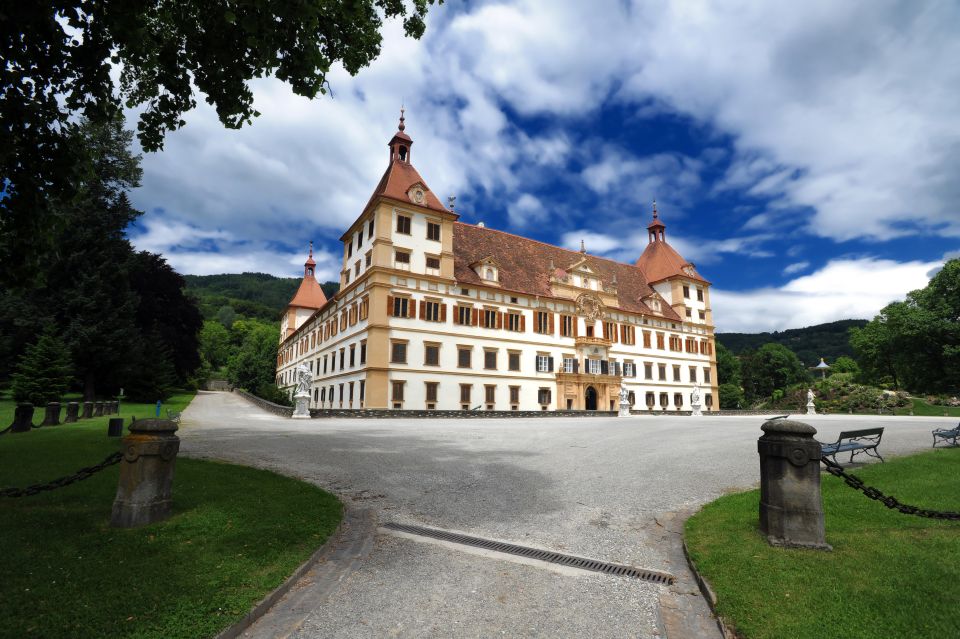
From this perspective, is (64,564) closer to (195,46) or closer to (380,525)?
(380,525)

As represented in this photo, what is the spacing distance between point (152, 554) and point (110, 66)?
7.09 meters

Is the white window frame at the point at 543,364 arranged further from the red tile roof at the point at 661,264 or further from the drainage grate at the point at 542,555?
the drainage grate at the point at 542,555

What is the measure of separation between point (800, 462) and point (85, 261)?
38970 millimetres

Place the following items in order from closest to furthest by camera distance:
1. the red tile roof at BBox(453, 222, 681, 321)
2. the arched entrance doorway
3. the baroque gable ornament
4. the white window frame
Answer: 1. the white window frame
2. the red tile roof at BBox(453, 222, 681, 321)
3. the arched entrance doorway
4. the baroque gable ornament

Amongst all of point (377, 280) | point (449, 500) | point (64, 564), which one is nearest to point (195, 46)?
point (64, 564)

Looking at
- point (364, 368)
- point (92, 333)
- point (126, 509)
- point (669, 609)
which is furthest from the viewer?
point (364, 368)

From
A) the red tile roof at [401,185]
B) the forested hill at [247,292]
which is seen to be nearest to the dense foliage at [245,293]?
the forested hill at [247,292]

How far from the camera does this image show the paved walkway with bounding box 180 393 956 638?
4172 mm

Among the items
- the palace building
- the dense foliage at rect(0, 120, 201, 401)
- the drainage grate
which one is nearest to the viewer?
the drainage grate

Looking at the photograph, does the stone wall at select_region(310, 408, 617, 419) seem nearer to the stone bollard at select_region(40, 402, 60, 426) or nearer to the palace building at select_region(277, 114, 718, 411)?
the palace building at select_region(277, 114, 718, 411)

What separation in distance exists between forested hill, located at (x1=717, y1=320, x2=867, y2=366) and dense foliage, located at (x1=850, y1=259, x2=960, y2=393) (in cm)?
7658

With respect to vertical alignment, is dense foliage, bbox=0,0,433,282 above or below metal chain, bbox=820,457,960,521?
above

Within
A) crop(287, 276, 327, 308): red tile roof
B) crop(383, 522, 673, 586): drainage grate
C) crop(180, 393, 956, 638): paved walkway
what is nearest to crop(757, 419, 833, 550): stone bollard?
crop(180, 393, 956, 638): paved walkway

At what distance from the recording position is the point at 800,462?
18.2 ft
